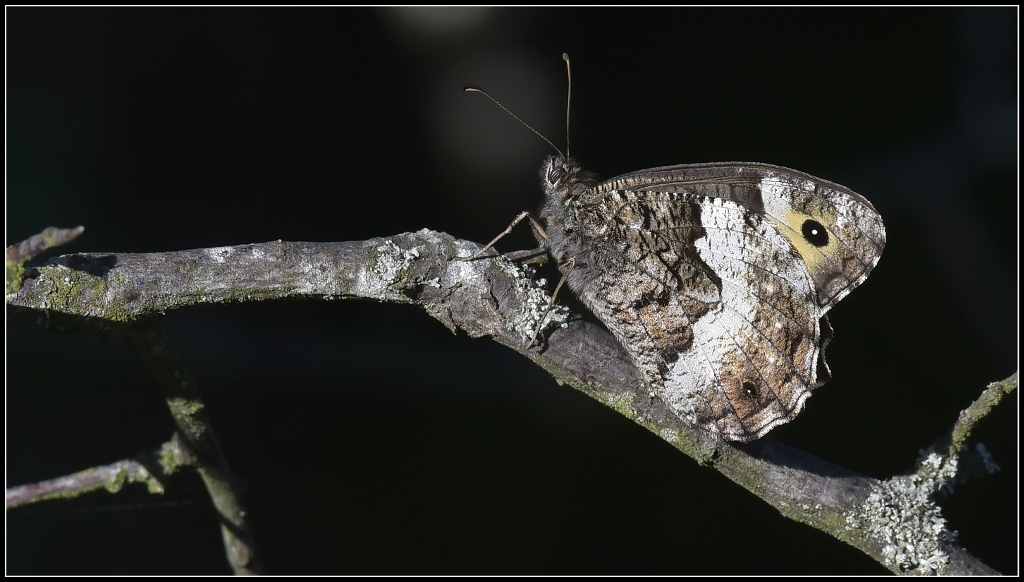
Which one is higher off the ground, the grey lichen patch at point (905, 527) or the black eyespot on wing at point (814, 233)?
the black eyespot on wing at point (814, 233)

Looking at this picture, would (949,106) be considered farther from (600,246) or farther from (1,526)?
(1,526)

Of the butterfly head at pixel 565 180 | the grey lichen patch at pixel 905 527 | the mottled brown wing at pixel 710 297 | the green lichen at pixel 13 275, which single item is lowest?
the grey lichen patch at pixel 905 527

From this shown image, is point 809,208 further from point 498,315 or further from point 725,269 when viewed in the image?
point 498,315

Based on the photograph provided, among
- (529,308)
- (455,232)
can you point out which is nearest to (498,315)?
(529,308)

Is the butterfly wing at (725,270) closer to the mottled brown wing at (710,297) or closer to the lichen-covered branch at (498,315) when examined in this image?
the mottled brown wing at (710,297)

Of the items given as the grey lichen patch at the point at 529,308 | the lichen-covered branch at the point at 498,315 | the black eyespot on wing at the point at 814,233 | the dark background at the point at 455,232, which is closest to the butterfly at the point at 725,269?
the black eyespot on wing at the point at 814,233

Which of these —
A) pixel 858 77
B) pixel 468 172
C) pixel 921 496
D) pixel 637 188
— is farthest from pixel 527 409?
pixel 858 77
